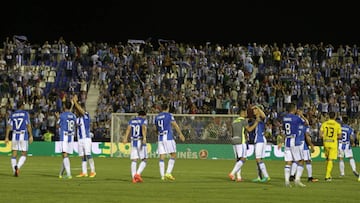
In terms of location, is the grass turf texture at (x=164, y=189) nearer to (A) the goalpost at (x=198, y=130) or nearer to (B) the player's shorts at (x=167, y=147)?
(B) the player's shorts at (x=167, y=147)

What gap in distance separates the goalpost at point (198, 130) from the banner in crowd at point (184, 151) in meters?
0.18

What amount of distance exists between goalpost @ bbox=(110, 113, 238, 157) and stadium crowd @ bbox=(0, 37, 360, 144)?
1.44m

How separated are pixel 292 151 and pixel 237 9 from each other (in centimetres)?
3884

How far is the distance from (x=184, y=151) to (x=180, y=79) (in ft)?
25.1

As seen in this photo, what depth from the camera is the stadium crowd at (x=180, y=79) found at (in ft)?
160

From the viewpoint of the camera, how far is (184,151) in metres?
45.9

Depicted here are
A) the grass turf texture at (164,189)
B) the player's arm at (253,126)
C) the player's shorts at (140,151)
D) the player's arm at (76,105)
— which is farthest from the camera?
the player's arm at (76,105)

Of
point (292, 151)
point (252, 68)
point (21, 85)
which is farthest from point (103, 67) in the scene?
point (292, 151)

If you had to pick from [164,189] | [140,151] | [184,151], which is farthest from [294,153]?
[184,151]

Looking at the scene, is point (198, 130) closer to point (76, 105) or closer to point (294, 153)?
point (76, 105)

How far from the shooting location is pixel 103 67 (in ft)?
176

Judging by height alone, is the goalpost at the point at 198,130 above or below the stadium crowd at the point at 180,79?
below

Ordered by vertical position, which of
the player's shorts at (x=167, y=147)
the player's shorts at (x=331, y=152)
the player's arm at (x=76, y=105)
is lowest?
the player's shorts at (x=331, y=152)

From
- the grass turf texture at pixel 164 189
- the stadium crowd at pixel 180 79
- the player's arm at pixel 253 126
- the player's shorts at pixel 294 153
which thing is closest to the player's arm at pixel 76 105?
the grass turf texture at pixel 164 189
